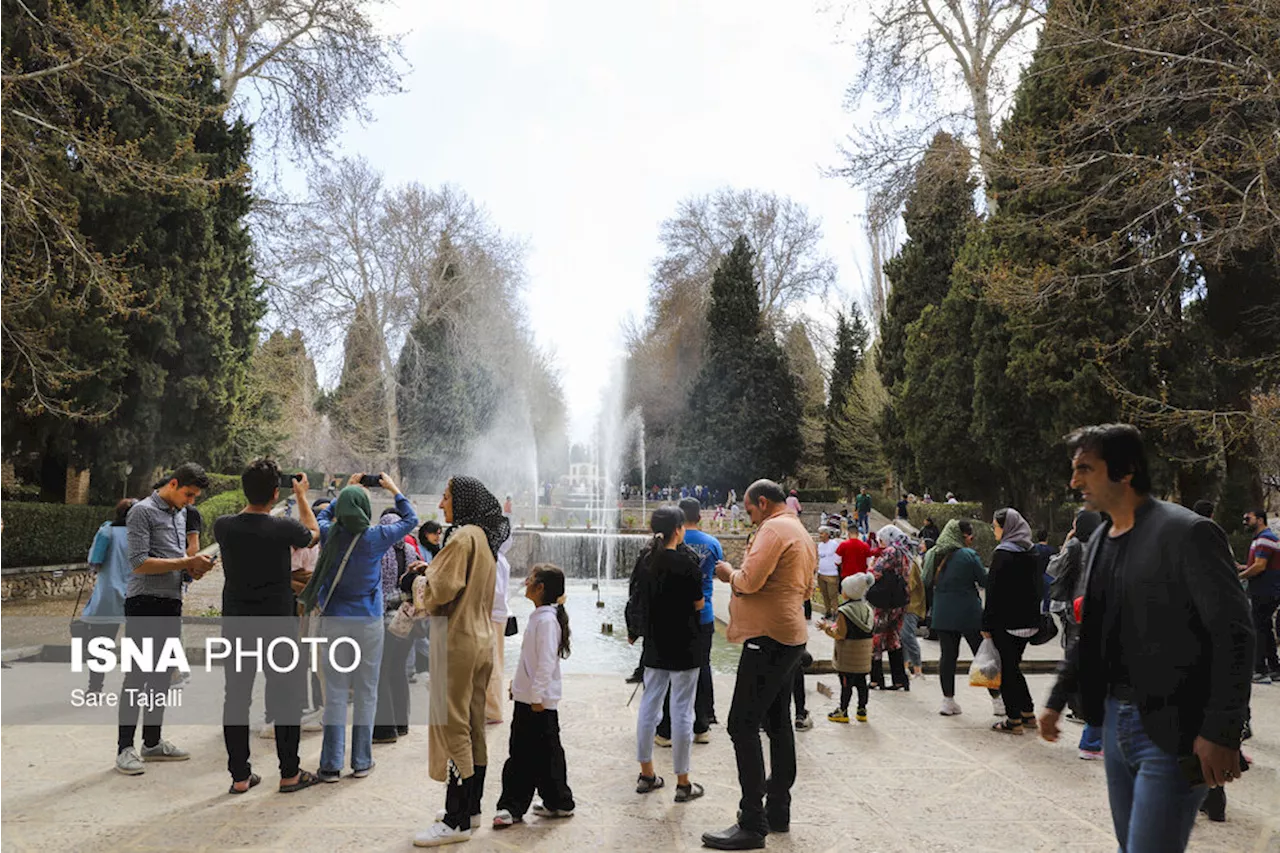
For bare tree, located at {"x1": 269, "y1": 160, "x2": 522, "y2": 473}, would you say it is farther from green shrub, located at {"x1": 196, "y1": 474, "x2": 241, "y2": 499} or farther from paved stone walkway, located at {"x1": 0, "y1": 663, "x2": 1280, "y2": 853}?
paved stone walkway, located at {"x1": 0, "y1": 663, "x2": 1280, "y2": 853}

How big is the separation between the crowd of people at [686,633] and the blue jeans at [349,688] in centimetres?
1

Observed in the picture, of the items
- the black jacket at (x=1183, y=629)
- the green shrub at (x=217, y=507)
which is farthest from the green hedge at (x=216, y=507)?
the black jacket at (x=1183, y=629)

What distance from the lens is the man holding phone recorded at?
2.60m

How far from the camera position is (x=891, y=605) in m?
8.44

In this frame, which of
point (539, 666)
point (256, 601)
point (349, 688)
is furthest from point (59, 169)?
point (539, 666)

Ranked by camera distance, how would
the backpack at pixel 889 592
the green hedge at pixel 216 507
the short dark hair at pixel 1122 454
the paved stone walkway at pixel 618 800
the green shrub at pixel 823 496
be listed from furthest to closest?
the green shrub at pixel 823 496, the green hedge at pixel 216 507, the backpack at pixel 889 592, the paved stone walkway at pixel 618 800, the short dark hair at pixel 1122 454

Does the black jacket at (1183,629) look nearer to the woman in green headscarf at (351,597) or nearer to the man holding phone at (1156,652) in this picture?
the man holding phone at (1156,652)

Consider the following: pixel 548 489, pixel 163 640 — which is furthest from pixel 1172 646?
pixel 548 489

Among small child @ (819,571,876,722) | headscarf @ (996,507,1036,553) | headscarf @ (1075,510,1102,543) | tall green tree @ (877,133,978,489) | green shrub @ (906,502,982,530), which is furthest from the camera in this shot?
green shrub @ (906,502,982,530)

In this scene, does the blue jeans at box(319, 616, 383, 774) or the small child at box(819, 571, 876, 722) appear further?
the small child at box(819, 571, 876, 722)

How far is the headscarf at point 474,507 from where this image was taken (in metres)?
4.76

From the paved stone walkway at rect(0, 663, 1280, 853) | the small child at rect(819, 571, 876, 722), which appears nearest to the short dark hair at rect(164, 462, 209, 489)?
the paved stone walkway at rect(0, 663, 1280, 853)

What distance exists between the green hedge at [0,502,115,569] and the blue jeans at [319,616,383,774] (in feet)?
38.1

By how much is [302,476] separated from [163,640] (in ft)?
4.53
